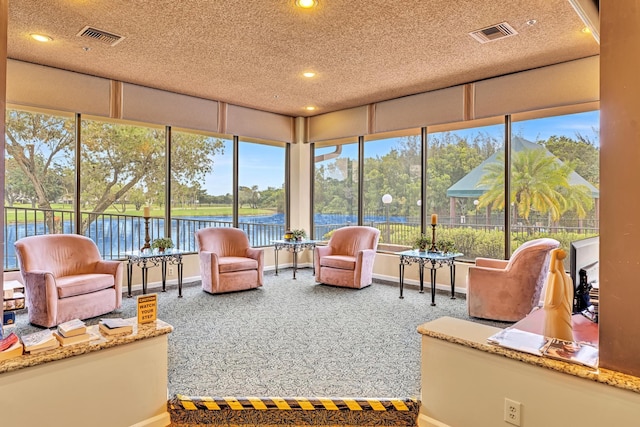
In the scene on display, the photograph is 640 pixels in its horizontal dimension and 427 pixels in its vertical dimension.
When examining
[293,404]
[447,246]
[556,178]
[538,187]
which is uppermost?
[556,178]

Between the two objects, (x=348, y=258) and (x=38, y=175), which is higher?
(x=38, y=175)

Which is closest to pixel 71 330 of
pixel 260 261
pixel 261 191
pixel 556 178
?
pixel 260 261

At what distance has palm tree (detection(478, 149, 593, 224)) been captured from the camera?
457 centimetres

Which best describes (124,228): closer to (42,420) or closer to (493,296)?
(42,420)

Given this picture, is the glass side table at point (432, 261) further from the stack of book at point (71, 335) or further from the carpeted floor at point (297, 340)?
the stack of book at point (71, 335)

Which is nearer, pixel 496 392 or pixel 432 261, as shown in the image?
pixel 496 392

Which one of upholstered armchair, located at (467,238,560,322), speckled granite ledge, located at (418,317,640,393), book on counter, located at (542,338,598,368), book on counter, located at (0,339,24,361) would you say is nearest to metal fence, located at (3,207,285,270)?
book on counter, located at (0,339,24,361)

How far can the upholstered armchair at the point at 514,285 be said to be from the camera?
383cm

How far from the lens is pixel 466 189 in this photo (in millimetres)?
5398

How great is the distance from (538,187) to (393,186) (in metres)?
2.13

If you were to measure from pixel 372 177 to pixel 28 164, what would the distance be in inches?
190

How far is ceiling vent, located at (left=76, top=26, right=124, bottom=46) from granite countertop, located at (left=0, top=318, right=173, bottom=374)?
277cm

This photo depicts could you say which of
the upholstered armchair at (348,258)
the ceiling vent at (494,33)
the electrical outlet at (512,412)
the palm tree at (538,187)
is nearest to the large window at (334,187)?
the upholstered armchair at (348,258)

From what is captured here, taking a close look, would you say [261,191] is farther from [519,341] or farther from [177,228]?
[519,341]
